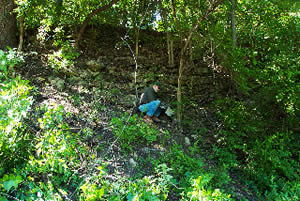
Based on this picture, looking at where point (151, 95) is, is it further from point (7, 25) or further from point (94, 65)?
point (7, 25)

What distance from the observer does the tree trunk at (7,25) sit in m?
5.18

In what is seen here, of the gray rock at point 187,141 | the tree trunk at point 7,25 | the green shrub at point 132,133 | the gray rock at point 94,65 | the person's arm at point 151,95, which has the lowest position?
the gray rock at point 187,141

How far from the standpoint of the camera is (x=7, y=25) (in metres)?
5.44

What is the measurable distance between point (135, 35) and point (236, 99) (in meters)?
3.63

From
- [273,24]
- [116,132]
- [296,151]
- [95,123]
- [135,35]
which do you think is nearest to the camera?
[116,132]

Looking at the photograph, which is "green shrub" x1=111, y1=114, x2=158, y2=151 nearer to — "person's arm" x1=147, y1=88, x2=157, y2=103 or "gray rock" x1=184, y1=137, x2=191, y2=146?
"gray rock" x1=184, y1=137, x2=191, y2=146

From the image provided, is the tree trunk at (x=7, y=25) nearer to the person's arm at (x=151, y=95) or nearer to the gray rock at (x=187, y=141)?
the person's arm at (x=151, y=95)

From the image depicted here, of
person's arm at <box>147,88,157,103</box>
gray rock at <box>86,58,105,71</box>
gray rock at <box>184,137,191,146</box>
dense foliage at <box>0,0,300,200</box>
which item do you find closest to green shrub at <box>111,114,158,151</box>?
dense foliage at <box>0,0,300,200</box>

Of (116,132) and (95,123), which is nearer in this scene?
(116,132)

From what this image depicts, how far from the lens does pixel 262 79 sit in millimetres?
4957

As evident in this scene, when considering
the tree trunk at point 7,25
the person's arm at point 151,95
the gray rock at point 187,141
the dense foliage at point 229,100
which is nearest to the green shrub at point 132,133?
the dense foliage at point 229,100

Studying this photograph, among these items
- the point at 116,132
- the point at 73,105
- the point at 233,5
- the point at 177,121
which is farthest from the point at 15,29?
the point at 233,5

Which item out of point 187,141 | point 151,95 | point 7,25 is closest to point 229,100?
point 187,141

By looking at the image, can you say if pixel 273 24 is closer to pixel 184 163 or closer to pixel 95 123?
pixel 184 163
